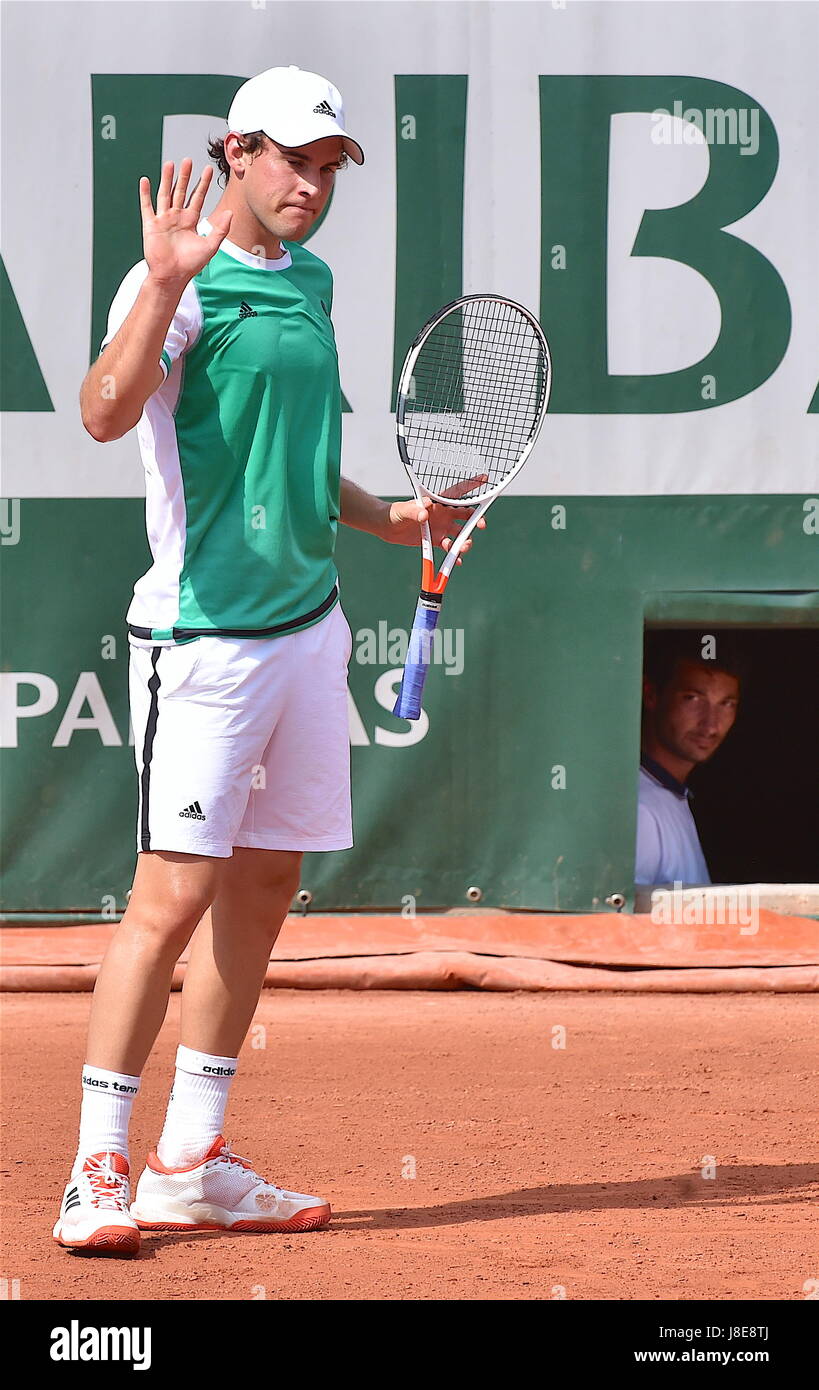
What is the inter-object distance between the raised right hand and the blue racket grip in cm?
74

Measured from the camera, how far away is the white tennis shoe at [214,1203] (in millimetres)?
2678

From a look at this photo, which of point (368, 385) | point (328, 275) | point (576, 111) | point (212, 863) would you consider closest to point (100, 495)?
point (368, 385)

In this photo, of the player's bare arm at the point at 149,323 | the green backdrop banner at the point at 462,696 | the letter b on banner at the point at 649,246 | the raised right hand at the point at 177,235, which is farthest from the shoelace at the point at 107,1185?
the letter b on banner at the point at 649,246

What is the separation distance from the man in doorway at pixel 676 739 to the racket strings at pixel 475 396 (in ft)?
4.66

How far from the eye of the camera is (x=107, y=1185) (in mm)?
2479

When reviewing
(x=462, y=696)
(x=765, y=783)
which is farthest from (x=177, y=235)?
(x=765, y=783)

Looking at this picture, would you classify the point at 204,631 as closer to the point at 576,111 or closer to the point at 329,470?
the point at 329,470

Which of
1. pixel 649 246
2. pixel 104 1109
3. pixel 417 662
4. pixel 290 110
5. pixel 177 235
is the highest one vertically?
pixel 649 246

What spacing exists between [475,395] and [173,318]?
1842mm

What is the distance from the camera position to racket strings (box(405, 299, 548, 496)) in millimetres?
3912

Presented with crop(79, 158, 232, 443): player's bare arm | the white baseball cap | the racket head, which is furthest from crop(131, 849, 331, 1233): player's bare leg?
the white baseball cap

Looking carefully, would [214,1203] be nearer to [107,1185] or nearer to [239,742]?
[107,1185]

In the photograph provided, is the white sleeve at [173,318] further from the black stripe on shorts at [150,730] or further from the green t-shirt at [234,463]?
the black stripe on shorts at [150,730]

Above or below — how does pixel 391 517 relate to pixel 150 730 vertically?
above
